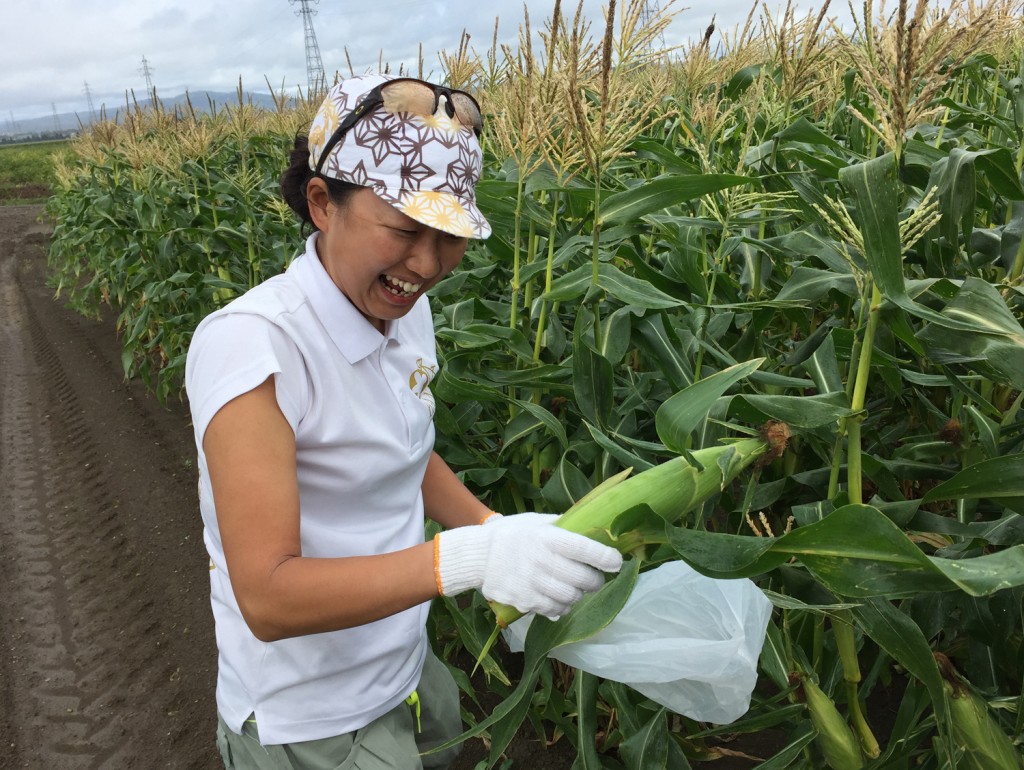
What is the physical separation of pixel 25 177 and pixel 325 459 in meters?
35.6

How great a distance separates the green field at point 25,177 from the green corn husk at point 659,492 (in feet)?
90.5

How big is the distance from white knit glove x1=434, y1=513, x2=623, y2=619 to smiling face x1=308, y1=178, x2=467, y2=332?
49cm

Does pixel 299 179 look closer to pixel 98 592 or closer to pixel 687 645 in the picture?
pixel 687 645

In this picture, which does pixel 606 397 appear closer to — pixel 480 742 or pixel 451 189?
pixel 451 189

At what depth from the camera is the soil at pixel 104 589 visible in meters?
3.06

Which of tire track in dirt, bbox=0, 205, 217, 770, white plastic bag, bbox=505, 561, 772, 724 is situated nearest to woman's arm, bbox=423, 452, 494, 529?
white plastic bag, bbox=505, 561, 772, 724

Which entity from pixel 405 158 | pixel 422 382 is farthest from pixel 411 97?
pixel 422 382

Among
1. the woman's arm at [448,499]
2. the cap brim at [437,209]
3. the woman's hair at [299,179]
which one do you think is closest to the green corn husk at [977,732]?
the woman's arm at [448,499]

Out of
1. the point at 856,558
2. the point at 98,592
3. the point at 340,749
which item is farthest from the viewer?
the point at 98,592

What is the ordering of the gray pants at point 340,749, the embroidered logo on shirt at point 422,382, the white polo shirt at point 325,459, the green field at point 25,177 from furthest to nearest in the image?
the green field at point 25,177 → the embroidered logo on shirt at point 422,382 → the gray pants at point 340,749 → the white polo shirt at point 325,459

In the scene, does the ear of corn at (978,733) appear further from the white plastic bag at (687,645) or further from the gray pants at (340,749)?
the gray pants at (340,749)

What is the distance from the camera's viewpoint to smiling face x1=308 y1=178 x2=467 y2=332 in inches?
56.8

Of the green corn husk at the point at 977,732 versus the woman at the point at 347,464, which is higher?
the woman at the point at 347,464

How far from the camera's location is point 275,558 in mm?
1295
